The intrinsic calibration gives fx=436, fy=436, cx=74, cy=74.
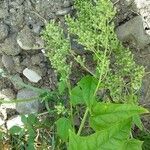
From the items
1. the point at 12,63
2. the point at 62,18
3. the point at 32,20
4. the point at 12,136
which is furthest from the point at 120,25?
the point at 12,136

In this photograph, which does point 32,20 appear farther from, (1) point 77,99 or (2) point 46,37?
(1) point 77,99

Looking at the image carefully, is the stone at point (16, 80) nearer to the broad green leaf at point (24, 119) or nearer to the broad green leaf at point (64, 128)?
the broad green leaf at point (24, 119)

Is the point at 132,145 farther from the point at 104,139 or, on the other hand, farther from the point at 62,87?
the point at 62,87

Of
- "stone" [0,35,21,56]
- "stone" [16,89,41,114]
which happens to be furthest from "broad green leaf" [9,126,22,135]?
"stone" [0,35,21,56]

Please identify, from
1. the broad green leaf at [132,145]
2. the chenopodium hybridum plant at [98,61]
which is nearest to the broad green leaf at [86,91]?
the chenopodium hybridum plant at [98,61]

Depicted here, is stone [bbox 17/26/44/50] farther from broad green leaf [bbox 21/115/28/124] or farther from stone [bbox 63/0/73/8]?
broad green leaf [bbox 21/115/28/124]

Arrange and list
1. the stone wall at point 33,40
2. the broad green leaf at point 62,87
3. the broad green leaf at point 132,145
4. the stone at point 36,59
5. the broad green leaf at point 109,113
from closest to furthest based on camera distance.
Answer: the broad green leaf at point 132,145 → the broad green leaf at point 109,113 → the broad green leaf at point 62,87 → the stone wall at point 33,40 → the stone at point 36,59

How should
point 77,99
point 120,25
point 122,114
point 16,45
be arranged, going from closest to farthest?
point 122,114, point 77,99, point 120,25, point 16,45
